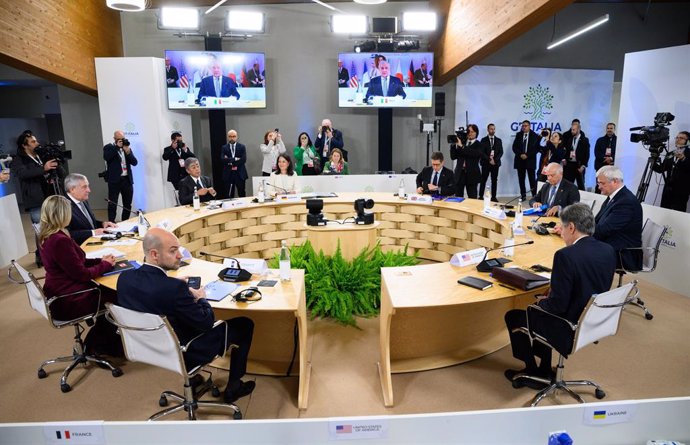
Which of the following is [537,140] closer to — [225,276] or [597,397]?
[597,397]

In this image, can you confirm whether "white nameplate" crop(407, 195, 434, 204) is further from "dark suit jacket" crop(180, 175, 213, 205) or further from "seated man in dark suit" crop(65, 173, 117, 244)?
"seated man in dark suit" crop(65, 173, 117, 244)

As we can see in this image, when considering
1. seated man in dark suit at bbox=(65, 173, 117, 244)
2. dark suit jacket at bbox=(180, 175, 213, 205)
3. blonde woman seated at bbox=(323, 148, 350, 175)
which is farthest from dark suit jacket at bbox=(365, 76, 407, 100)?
seated man in dark suit at bbox=(65, 173, 117, 244)

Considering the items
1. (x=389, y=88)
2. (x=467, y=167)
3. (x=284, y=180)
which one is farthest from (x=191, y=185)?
(x=389, y=88)

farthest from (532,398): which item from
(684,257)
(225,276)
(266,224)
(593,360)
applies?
(266,224)

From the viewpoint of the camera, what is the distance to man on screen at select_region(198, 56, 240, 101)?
328 inches

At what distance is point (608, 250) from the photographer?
252 centimetres

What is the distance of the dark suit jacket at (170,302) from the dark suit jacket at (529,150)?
7.97 meters

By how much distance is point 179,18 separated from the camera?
8359mm

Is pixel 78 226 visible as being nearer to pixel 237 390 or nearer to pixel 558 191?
pixel 237 390

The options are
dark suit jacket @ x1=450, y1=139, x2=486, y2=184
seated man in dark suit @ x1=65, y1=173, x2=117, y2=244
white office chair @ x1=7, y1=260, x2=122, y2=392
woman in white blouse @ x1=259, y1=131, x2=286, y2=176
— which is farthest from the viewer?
woman in white blouse @ x1=259, y1=131, x2=286, y2=176

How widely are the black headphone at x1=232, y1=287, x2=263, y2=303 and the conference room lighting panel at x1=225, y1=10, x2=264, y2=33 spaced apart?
7243mm

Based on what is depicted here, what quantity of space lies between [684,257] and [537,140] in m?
4.78

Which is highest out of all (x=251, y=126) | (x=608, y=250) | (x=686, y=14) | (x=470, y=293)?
(x=686, y=14)

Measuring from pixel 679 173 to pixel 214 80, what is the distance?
7.48m
